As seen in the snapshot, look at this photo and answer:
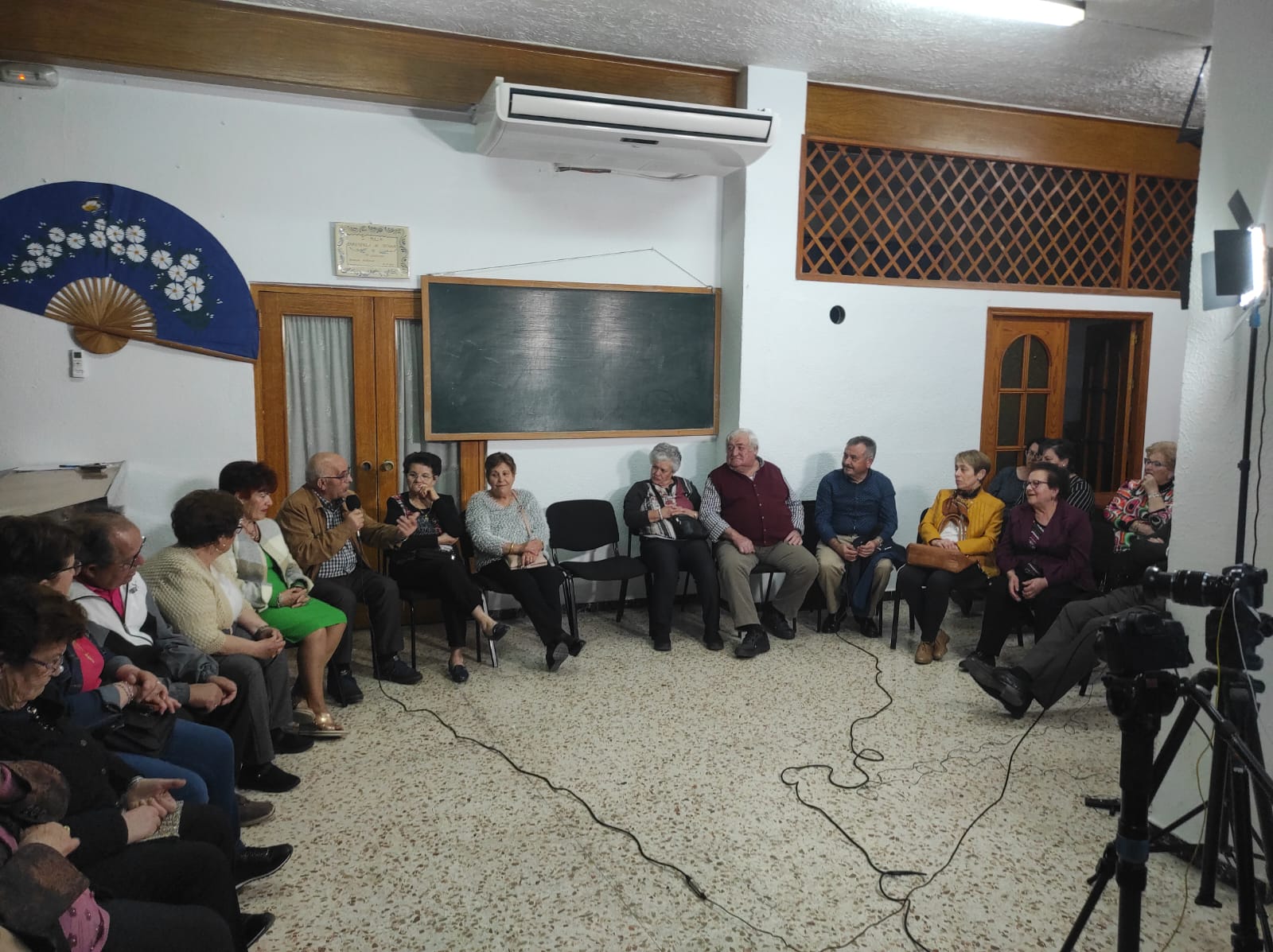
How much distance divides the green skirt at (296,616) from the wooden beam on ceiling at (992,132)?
3206 mm

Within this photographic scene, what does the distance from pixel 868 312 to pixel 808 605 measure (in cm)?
157

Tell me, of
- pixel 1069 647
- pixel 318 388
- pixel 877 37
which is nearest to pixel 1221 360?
pixel 1069 647

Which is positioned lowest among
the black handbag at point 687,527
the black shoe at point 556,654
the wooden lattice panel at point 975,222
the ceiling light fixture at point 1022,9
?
the black shoe at point 556,654

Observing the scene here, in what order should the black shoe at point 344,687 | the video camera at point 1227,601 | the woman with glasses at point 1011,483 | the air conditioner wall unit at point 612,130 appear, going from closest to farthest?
the video camera at point 1227,601, the black shoe at point 344,687, the air conditioner wall unit at point 612,130, the woman with glasses at point 1011,483

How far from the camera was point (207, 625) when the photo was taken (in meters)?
2.36

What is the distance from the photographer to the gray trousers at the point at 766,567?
3766 millimetres

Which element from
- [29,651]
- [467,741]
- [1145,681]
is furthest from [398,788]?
[1145,681]

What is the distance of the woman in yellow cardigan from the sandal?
2354 mm

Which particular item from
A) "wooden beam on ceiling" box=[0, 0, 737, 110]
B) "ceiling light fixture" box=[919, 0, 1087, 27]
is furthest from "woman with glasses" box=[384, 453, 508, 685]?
"ceiling light fixture" box=[919, 0, 1087, 27]

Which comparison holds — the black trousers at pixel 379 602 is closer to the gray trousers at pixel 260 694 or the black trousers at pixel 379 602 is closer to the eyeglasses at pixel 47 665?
the gray trousers at pixel 260 694

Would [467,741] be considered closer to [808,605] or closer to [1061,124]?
[808,605]

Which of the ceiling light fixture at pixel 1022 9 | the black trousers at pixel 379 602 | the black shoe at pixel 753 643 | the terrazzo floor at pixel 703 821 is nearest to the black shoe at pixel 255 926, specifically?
the terrazzo floor at pixel 703 821

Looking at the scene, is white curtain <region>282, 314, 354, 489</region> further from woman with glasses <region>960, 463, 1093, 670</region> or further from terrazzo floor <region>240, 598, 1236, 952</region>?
woman with glasses <region>960, 463, 1093, 670</region>

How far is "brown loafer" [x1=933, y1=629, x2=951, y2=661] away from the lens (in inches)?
143
